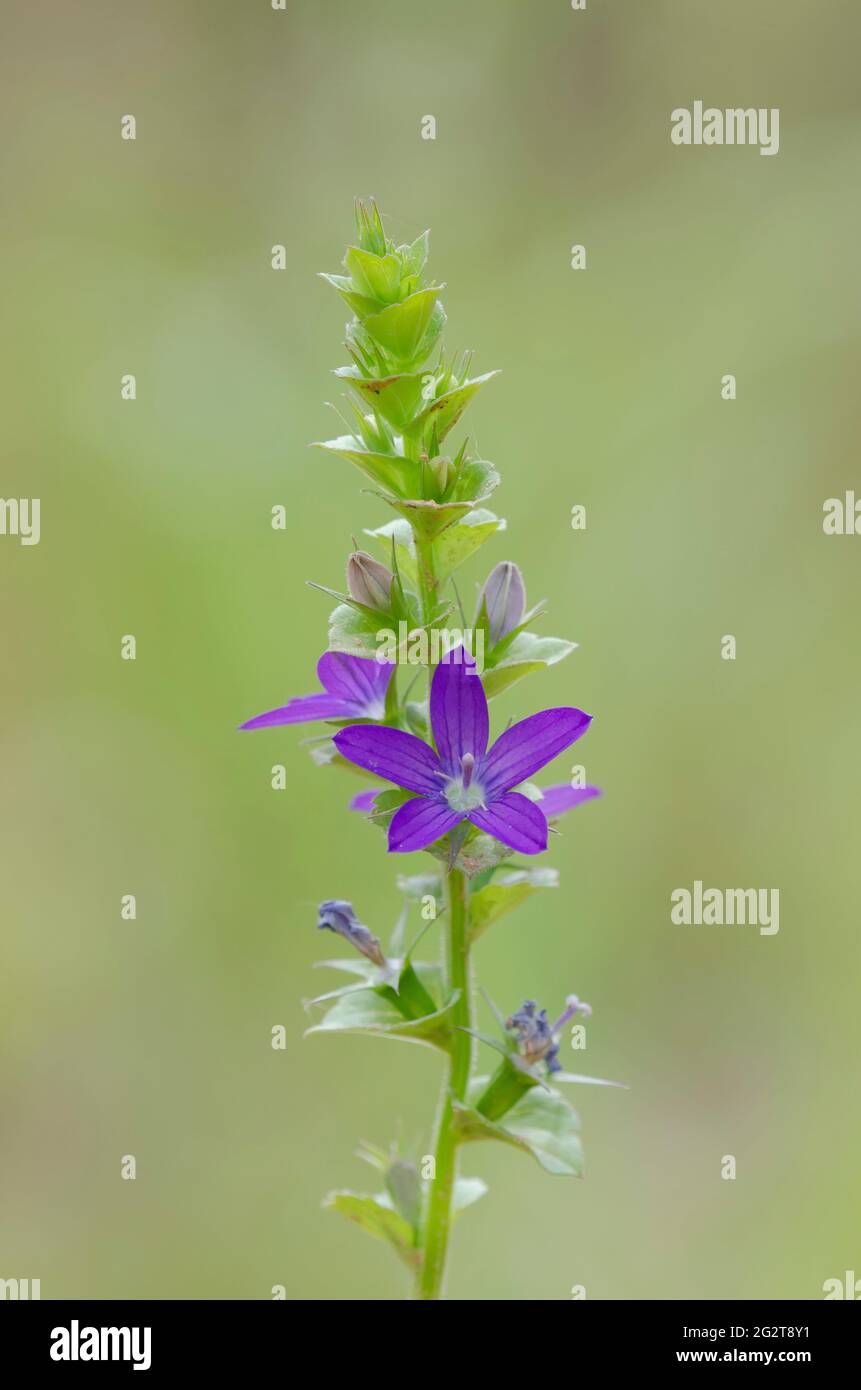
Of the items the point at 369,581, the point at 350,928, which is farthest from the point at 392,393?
the point at 350,928

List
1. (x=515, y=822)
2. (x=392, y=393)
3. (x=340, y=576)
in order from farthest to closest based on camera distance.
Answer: (x=340, y=576) → (x=392, y=393) → (x=515, y=822)

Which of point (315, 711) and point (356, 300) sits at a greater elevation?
point (356, 300)

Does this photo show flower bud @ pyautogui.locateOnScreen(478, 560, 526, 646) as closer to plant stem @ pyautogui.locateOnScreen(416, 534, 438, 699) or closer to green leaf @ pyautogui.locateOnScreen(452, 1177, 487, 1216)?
plant stem @ pyautogui.locateOnScreen(416, 534, 438, 699)

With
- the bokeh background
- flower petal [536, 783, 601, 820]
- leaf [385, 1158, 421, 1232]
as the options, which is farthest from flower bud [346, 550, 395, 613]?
the bokeh background

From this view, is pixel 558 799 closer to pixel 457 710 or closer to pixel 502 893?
pixel 502 893

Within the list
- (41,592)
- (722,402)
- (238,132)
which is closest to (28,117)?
(238,132)
